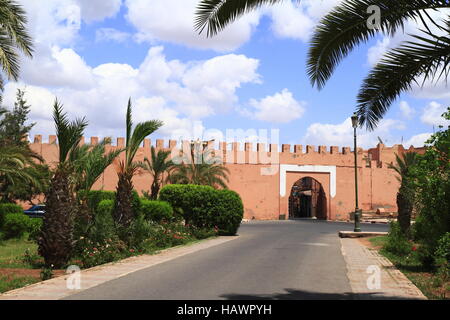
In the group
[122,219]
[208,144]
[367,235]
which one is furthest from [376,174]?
[122,219]

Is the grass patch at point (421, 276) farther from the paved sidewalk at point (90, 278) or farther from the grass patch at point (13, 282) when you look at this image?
the grass patch at point (13, 282)

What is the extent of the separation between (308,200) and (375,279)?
46315mm

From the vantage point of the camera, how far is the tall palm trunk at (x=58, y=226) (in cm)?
1195

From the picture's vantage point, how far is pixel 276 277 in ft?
33.6

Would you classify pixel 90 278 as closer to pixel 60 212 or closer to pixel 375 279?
pixel 60 212

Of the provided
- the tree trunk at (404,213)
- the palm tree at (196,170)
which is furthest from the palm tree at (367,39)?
the palm tree at (196,170)

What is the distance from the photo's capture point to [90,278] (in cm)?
1006

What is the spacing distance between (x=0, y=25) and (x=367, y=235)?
57.3 ft

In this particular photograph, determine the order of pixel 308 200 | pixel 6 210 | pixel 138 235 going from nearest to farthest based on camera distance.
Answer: pixel 138 235
pixel 6 210
pixel 308 200

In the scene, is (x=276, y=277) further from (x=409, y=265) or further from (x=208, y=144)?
(x=208, y=144)

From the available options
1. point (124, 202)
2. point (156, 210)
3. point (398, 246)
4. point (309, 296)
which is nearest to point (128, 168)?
point (124, 202)

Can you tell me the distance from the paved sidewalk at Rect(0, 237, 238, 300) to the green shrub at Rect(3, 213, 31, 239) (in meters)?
7.10
